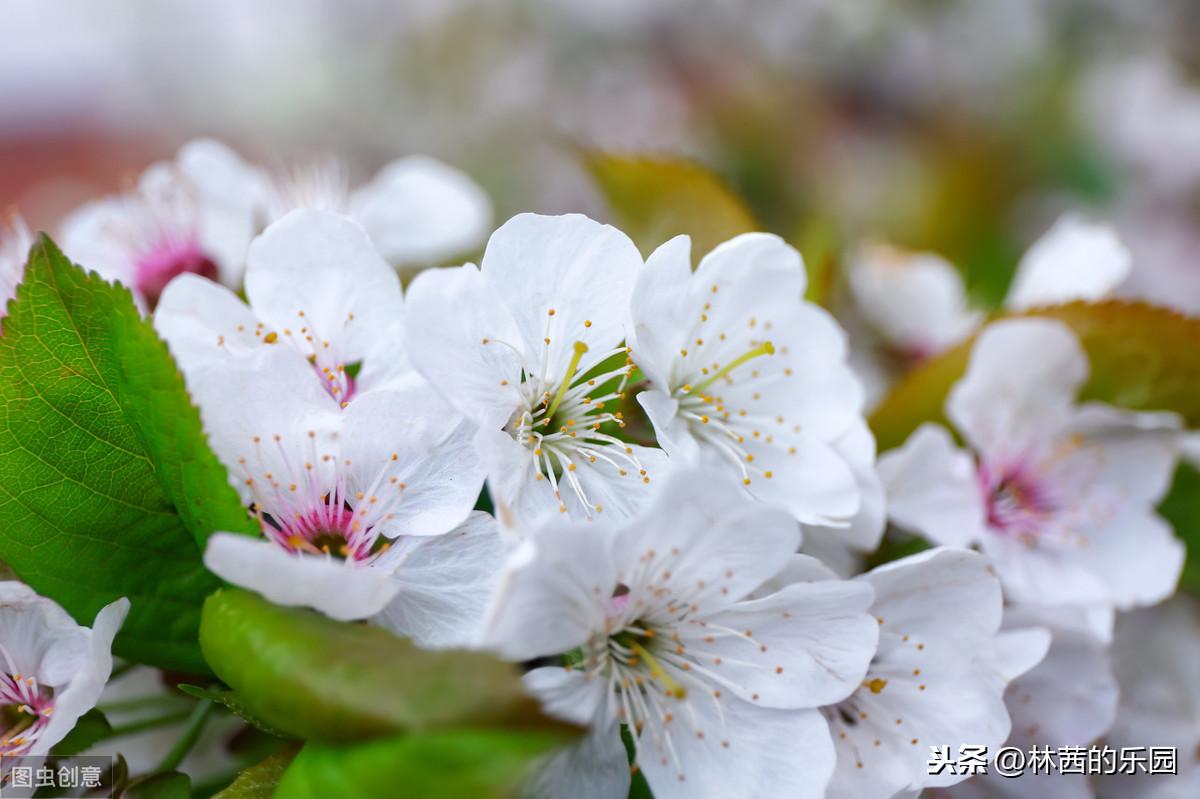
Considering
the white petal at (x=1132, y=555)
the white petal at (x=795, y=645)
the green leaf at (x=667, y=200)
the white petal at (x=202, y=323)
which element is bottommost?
the white petal at (x=1132, y=555)

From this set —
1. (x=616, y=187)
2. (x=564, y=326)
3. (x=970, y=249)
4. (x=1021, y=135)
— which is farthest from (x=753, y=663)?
(x=1021, y=135)

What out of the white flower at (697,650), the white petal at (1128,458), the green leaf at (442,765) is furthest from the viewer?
the white petal at (1128,458)

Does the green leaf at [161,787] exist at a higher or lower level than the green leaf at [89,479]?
lower

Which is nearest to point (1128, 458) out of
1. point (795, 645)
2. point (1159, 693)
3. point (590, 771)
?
point (1159, 693)

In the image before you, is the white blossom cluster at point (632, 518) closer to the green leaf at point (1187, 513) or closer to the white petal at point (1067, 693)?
the white petal at point (1067, 693)

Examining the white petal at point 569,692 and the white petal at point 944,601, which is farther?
the white petal at point 944,601

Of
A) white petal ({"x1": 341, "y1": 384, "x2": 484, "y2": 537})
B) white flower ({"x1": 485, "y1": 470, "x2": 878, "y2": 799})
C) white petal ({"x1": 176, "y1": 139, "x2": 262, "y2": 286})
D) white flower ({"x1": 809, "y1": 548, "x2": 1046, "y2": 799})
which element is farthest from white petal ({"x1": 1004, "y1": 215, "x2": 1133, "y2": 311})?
white petal ({"x1": 176, "y1": 139, "x2": 262, "y2": 286})

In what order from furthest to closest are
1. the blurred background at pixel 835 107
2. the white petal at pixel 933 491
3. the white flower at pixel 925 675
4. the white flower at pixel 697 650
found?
the blurred background at pixel 835 107 < the white petal at pixel 933 491 < the white flower at pixel 925 675 < the white flower at pixel 697 650

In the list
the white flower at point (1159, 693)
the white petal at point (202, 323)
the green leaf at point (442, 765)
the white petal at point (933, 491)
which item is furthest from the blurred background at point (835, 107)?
the green leaf at point (442, 765)

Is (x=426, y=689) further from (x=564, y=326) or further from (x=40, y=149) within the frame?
(x=40, y=149)
